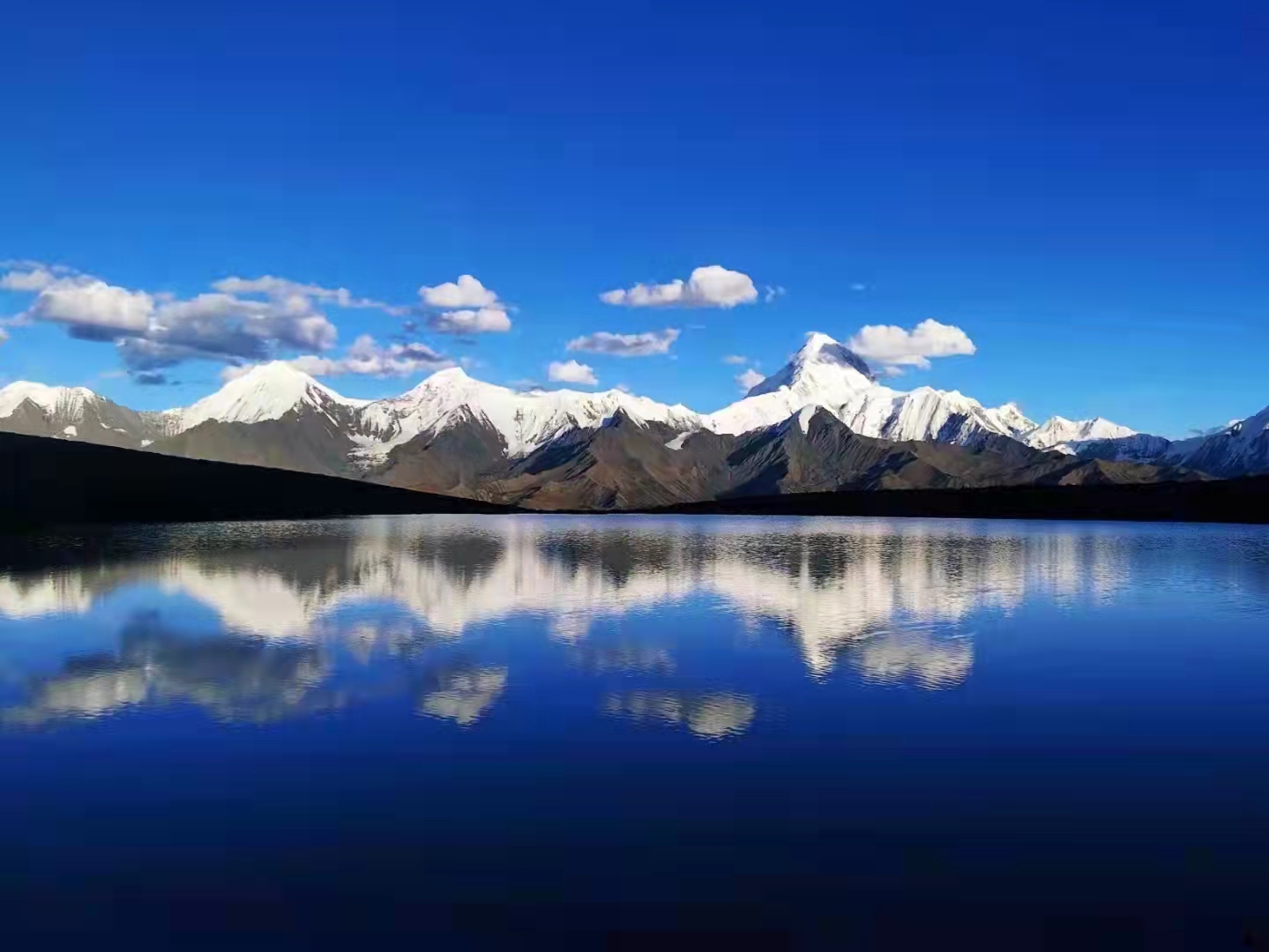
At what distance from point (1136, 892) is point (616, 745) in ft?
47.3

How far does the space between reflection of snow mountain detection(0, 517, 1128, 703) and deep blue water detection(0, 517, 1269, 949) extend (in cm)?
94

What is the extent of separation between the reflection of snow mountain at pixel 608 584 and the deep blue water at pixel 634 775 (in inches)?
37.1

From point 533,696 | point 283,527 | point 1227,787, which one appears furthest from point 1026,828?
point 283,527

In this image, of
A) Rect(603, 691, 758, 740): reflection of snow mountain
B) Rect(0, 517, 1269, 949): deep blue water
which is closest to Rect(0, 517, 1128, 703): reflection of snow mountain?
Rect(0, 517, 1269, 949): deep blue water

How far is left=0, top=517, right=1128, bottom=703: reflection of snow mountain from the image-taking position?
167 feet

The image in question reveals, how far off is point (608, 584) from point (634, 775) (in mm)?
52204

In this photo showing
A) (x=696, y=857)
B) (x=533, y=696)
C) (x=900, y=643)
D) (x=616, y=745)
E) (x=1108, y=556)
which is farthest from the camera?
(x=1108, y=556)

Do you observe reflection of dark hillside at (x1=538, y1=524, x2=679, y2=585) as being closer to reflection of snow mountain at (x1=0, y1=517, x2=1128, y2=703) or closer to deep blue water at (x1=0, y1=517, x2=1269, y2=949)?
reflection of snow mountain at (x1=0, y1=517, x2=1128, y2=703)

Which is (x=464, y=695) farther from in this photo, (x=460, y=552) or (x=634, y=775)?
(x=460, y=552)

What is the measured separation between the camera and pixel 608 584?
77.8m

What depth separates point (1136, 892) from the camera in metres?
18.4

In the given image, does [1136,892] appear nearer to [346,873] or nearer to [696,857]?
[696,857]

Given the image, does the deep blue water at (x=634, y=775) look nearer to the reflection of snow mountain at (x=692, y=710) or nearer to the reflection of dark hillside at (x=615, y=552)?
the reflection of snow mountain at (x=692, y=710)

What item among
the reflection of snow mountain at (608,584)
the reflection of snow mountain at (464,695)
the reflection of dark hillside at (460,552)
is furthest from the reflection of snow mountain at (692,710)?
the reflection of dark hillside at (460,552)
